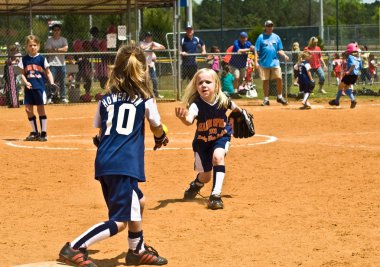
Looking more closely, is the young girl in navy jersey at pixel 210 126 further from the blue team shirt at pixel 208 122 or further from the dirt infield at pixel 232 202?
the dirt infield at pixel 232 202

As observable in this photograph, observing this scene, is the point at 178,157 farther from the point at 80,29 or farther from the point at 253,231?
the point at 80,29

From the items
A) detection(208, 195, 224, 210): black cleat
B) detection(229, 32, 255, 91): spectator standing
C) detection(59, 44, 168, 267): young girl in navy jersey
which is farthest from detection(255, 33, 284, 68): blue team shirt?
detection(59, 44, 168, 267): young girl in navy jersey

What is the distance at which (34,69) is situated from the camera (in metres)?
15.5

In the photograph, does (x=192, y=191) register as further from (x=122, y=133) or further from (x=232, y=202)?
(x=122, y=133)

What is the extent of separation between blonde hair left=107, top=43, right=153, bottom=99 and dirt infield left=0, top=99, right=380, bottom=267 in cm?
132

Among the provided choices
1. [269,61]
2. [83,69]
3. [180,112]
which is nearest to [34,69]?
[180,112]

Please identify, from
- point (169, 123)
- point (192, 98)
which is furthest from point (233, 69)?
point (192, 98)

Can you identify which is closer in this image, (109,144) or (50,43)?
(109,144)

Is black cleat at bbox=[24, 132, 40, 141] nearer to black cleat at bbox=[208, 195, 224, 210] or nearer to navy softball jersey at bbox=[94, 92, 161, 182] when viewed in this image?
black cleat at bbox=[208, 195, 224, 210]

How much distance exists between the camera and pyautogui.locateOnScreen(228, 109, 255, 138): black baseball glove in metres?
9.76

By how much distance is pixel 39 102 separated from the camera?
15.5 metres

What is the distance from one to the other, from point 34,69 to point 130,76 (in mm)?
9307

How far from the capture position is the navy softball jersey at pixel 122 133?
6348mm

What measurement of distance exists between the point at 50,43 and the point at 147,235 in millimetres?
17615
